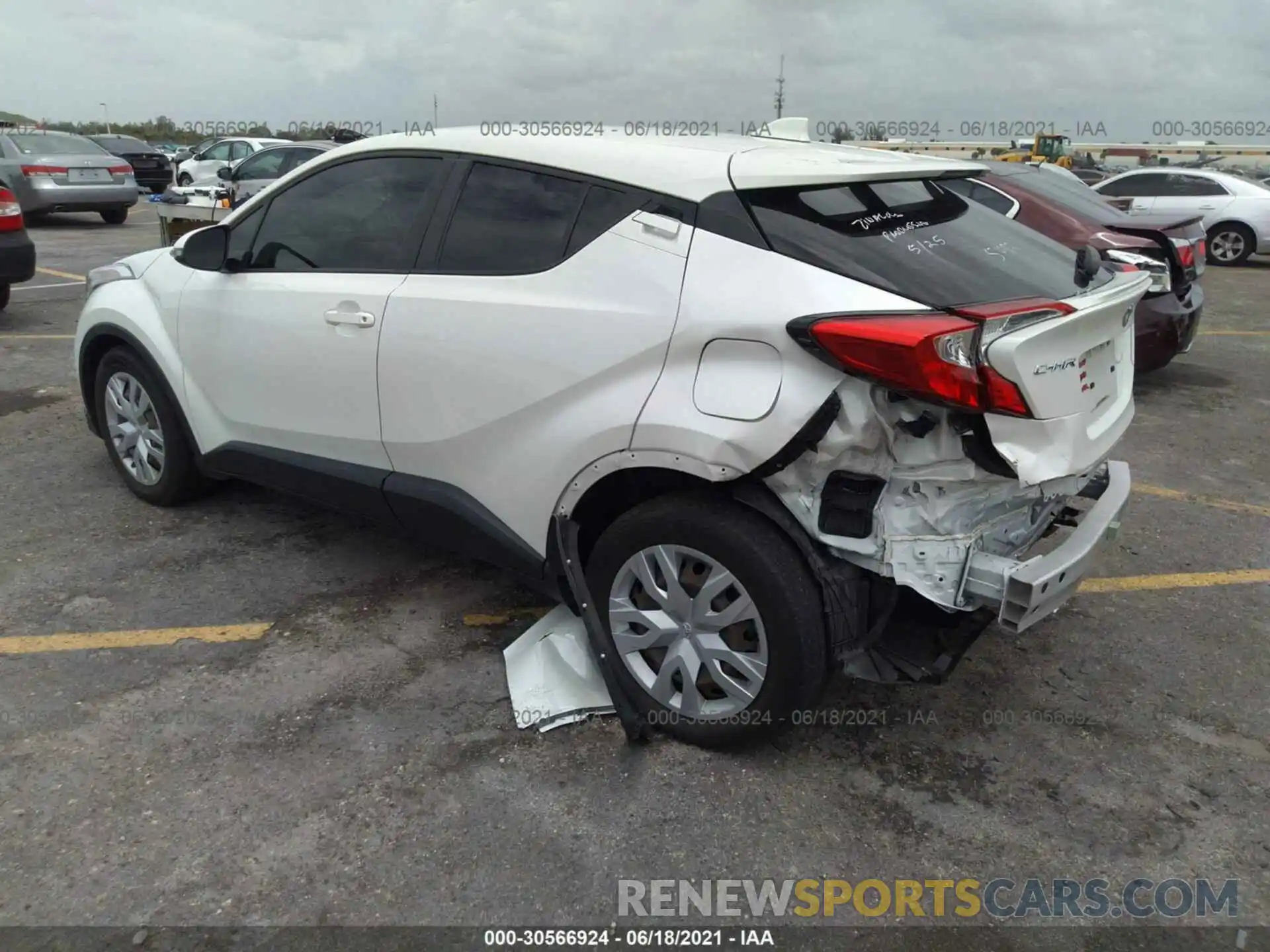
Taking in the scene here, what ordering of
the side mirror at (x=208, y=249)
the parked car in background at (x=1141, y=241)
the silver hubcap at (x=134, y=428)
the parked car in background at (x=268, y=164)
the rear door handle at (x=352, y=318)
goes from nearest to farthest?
the rear door handle at (x=352, y=318) < the side mirror at (x=208, y=249) < the silver hubcap at (x=134, y=428) < the parked car in background at (x=1141, y=241) < the parked car in background at (x=268, y=164)

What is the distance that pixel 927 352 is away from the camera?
7.59 feet

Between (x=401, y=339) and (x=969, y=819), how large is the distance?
2242 millimetres

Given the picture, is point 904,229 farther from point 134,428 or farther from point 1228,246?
point 1228,246

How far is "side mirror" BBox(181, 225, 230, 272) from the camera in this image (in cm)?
389

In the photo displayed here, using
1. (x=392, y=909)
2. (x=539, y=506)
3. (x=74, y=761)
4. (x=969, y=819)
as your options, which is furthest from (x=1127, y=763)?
(x=74, y=761)

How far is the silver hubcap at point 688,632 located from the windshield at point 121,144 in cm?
2483

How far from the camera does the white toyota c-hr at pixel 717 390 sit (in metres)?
2.49

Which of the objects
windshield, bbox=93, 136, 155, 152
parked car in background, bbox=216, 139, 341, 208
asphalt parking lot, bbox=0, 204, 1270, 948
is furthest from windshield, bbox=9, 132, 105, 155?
asphalt parking lot, bbox=0, 204, 1270, 948

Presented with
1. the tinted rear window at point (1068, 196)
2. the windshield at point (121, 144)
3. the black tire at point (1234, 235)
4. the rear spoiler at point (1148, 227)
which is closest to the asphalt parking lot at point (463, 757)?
the rear spoiler at point (1148, 227)

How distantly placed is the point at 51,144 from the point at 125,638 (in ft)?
51.1

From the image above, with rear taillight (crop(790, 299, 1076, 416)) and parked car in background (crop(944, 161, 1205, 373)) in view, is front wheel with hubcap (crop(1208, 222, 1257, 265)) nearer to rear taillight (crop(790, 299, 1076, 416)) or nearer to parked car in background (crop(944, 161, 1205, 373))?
parked car in background (crop(944, 161, 1205, 373))

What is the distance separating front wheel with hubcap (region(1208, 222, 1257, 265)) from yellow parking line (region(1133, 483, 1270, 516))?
12.8 metres

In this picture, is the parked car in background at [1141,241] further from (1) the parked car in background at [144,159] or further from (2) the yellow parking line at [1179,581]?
(1) the parked car in background at [144,159]

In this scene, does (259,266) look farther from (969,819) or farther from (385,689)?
(969,819)
